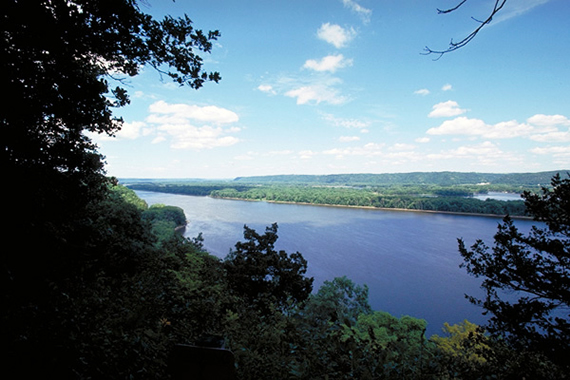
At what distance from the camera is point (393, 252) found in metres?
38.0

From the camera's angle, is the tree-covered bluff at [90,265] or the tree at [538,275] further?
the tree at [538,275]

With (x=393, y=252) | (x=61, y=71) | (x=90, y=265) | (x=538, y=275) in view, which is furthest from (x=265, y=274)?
(x=393, y=252)

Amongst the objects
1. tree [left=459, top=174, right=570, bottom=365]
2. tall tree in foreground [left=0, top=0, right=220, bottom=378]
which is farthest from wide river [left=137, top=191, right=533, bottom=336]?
tall tree in foreground [left=0, top=0, right=220, bottom=378]

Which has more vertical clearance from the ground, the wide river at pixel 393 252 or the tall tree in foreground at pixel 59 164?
the tall tree in foreground at pixel 59 164

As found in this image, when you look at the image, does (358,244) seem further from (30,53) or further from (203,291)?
(30,53)

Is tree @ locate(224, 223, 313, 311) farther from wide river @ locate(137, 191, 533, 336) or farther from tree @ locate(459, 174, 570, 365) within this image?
wide river @ locate(137, 191, 533, 336)

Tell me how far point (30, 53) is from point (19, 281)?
242 centimetres

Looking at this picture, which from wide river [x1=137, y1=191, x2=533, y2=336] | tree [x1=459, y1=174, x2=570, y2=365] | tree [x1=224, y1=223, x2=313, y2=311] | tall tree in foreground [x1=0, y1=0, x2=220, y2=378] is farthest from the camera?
wide river [x1=137, y1=191, x2=533, y2=336]

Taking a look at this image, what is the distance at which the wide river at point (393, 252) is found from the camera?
2453 cm

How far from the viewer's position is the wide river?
2453 centimetres

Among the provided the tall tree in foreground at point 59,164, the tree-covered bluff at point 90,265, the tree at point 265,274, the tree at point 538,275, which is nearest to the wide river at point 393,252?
the tree at point 265,274

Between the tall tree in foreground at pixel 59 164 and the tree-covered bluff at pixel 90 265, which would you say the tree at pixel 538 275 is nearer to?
the tree-covered bluff at pixel 90 265

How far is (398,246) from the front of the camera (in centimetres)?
4050

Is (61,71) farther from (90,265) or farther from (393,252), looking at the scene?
(393,252)
